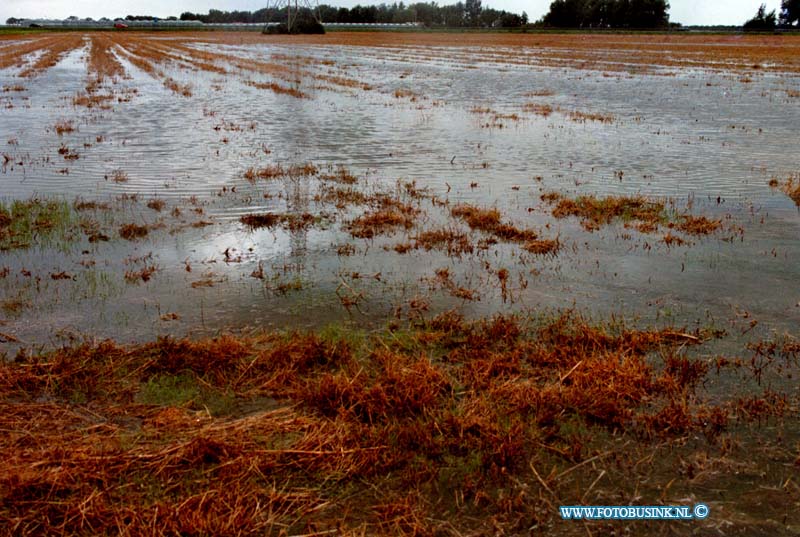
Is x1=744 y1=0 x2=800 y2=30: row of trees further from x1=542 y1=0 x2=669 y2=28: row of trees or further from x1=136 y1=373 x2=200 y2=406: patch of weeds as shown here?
x1=136 y1=373 x2=200 y2=406: patch of weeds

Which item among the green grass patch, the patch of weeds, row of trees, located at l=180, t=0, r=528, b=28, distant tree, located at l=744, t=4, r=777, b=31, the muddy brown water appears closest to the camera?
the patch of weeds

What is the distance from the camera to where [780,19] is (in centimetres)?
13462

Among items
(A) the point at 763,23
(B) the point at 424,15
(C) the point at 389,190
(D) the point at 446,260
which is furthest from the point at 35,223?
(B) the point at 424,15

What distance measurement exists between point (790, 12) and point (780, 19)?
2.22 metres

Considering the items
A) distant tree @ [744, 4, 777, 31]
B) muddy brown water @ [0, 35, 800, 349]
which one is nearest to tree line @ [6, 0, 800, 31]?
distant tree @ [744, 4, 777, 31]

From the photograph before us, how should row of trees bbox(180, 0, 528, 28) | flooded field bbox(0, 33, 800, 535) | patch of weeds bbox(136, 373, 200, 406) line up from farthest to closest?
row of trees bbox(180, 0, 528, 28), patch of weeds bbox(136, 373, 200, 406), flooded field bbox(0, 33, 800, 535)

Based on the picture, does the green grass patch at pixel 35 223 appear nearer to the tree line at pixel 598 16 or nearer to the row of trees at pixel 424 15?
the tree line at pixel 598 16

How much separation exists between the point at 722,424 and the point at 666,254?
471 centimetres

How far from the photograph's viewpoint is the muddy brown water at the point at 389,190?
7.64m

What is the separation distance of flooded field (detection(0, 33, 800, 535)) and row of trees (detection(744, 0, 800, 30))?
127m

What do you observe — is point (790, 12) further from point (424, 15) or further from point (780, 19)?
point (424, 15)

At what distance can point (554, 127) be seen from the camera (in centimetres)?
2123

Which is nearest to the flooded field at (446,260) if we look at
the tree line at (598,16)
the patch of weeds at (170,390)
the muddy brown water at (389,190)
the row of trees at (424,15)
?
the muddy brown water at (389,190)

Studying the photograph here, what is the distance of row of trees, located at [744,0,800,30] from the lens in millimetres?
129125
